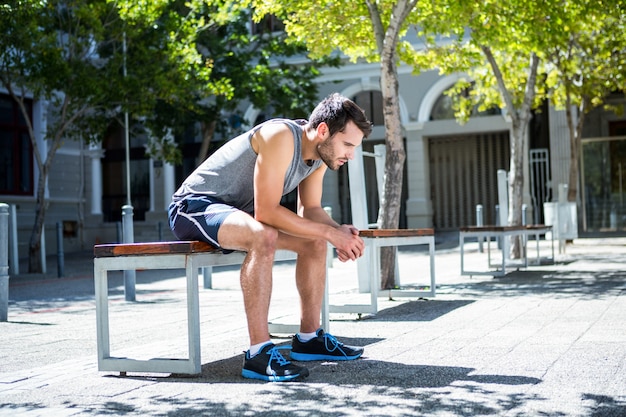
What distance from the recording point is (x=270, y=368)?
4.42m

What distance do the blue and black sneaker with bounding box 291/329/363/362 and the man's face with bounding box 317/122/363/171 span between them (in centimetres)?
99

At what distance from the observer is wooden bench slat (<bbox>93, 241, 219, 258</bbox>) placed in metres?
4.59

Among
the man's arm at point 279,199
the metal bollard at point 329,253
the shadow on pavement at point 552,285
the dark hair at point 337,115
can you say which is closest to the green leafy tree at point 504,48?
the shadow on pavement at point 552,285

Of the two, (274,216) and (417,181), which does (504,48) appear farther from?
(417,181)

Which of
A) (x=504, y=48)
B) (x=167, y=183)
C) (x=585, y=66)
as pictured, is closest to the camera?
(x=504, y=48)

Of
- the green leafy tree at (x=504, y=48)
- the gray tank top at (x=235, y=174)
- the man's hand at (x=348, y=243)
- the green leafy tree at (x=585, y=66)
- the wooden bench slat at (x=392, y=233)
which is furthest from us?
the green leafy tree at (x=585, y=66)

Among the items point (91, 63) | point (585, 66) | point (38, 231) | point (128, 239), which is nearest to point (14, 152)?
point (91, 63)

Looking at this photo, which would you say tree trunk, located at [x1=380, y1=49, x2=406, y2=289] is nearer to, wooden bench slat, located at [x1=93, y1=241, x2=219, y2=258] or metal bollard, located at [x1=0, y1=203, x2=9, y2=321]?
metal bollard, located at [x1=0, y1=203, x2=9, y2=321]

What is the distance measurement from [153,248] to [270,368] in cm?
86

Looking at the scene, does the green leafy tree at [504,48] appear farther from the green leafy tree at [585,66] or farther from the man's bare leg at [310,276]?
the man's bare leg at [310,276]

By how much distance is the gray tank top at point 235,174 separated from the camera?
4.80 meters

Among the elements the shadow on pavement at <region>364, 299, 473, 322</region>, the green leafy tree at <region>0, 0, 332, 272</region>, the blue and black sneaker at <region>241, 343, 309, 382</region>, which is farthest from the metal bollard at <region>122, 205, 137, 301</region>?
the green leafy tree at <region>0, 0, 332, 272</region>

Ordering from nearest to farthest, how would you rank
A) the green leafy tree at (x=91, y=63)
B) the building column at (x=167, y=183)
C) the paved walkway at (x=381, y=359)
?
the paved walkway at (x=381, y=359) → the green leafy tree at (x=91, y=63) → the building column at (x=167, y=183)

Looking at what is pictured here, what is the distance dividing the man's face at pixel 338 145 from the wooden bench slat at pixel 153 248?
2.46 feet
